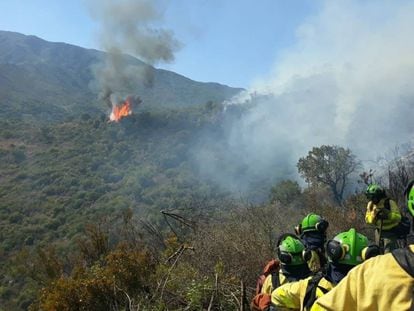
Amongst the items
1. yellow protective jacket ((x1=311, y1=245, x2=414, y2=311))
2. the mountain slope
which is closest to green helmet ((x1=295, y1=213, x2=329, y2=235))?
yellow protective jacket ((x1=311, y1=245, x2=414, y2=311))

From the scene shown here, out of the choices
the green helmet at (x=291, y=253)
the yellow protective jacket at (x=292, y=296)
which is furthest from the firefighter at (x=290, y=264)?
the yellow protective jacket at (x=292, y=296)

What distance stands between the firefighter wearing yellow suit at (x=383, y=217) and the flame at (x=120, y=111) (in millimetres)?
48399

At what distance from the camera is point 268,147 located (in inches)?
1924

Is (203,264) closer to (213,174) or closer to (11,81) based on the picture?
(213,174)

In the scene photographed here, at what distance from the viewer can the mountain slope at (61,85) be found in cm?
7838

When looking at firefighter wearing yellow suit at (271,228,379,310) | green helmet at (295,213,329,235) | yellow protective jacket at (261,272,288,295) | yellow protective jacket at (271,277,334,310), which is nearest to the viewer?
firefighter wearing yellow suit at (271,228,379,310)

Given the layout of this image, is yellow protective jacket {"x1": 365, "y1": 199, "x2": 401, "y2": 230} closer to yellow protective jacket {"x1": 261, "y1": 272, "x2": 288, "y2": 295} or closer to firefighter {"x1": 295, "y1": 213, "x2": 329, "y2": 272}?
firefighter {"x1": 295, "y1": 213, "x2": 329, "y2": 272}

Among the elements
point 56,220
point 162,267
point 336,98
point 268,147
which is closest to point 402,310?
point 162,267

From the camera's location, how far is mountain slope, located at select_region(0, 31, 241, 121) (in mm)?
78375

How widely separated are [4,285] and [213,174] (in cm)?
2455

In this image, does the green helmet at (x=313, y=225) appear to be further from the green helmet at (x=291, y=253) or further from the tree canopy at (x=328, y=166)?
the tree canopy at (x=328, y=166)

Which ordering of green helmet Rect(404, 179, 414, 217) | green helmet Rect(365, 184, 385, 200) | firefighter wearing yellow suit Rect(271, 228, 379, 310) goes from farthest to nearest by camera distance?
green helmet Rect(365, 184, 385, 200) → firefighter wearing yellow suit Rect(271, 228, 379, 310) → green helmet Rect(404, 179, 414, 217)

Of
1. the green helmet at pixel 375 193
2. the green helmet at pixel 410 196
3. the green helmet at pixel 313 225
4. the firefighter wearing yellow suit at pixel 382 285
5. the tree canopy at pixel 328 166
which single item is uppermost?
the green helmet at pixel 410 196

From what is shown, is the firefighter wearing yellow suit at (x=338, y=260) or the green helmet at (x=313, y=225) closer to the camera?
the firefighter wearing yellow suit at (x=338, y=260)
